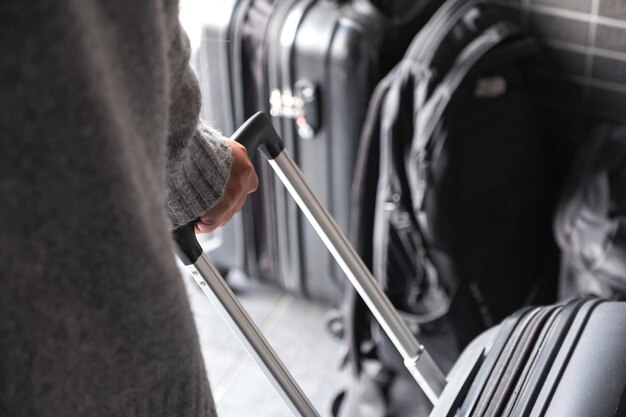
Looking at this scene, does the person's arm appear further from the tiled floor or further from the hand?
the tiled floor

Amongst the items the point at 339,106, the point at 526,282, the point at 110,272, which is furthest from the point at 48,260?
the point at 526,282

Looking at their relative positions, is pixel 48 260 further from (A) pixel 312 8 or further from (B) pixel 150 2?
(A) pixel 312 8

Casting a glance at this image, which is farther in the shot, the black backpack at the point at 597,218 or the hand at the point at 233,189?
the black backpack at the point at 597,218

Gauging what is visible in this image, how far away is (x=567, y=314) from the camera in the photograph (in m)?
1.07

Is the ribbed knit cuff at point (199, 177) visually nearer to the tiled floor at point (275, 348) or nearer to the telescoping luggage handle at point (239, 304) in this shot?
the telescoping luggage handle at point (239, 304)

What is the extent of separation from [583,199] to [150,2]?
106 centimetres

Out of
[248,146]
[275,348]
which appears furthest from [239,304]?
[275,348]

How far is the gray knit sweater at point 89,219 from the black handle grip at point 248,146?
192 millimetres

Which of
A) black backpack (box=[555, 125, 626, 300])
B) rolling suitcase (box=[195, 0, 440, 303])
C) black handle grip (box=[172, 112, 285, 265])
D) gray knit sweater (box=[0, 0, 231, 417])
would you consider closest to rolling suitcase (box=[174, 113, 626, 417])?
black handle grip (box=[172, 112, 285, 265])

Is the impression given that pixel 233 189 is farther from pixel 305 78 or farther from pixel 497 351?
pixel 305 78

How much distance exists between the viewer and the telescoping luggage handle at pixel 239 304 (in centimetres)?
92

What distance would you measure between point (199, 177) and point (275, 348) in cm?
101

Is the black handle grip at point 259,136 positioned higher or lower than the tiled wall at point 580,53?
higher

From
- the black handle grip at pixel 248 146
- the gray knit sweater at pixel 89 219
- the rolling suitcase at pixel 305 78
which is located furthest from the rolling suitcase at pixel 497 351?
the rolling suitcase at pixel 305 78
